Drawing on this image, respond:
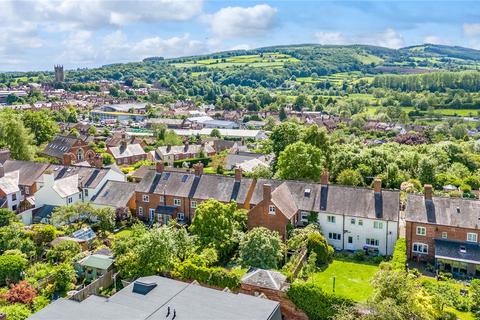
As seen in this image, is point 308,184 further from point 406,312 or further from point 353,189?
point 406,312

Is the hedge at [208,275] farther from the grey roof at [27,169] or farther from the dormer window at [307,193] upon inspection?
the grey roof at [27,169]

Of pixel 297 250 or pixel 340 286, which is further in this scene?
pixel 297 250

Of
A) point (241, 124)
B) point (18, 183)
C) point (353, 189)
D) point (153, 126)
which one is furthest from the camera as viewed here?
point (241, 124)

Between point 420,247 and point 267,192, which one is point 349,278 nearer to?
point 420,247

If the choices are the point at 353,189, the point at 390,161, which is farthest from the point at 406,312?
the point at 390,161

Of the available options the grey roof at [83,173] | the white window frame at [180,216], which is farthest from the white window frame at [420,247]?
the grey roof at [83,173]

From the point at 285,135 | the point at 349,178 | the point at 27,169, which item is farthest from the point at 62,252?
the point at 285,135
